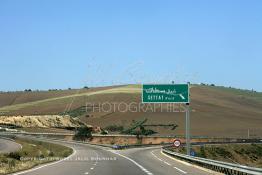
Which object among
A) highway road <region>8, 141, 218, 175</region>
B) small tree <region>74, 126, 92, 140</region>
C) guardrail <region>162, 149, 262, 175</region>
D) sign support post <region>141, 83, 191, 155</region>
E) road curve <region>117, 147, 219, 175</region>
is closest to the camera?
guardrail <region>162, 149, 262, 175</region>

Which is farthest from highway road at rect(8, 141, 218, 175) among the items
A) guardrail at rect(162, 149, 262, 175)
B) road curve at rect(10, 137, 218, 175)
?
guardrail at rect(162, 149, 262, 175)

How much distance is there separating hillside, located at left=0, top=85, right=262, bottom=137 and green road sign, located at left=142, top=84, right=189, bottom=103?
253ft

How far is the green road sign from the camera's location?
52531mm

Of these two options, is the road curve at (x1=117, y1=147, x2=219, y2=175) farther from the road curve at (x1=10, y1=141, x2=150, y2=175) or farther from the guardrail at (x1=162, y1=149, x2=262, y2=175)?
the road curve at (x1=10, y1=141, x2=150, y2=175)

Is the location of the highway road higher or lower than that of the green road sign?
lower

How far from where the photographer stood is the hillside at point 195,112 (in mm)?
137000

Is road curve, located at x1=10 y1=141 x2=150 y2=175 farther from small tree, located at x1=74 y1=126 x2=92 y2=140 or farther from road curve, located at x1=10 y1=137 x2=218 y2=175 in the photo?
small tree, located at x1=74 y1=126 x2=92 y2=140

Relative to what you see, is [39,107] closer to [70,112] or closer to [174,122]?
[70,112]

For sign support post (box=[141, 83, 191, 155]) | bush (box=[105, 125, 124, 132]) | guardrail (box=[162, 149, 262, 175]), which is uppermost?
sign support post (box=[141, 83, 191, 155])

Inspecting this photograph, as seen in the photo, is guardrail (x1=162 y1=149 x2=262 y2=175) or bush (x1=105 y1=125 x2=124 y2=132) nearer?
guardrail (x1=162 y1=149 x2=262 y2=175)

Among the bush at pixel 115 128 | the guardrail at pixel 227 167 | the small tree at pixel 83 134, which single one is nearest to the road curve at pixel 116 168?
the guardrail at pixel 227 167

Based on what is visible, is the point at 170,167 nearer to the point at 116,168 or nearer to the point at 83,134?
the point at 116,168

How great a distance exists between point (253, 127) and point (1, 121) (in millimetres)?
66021

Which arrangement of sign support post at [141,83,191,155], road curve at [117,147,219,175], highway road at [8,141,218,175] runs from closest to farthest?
1. highway road at [8,141,218,175]
2. road curve at [117,147,219,175]
3. sign support post at [141,83,191,155]
